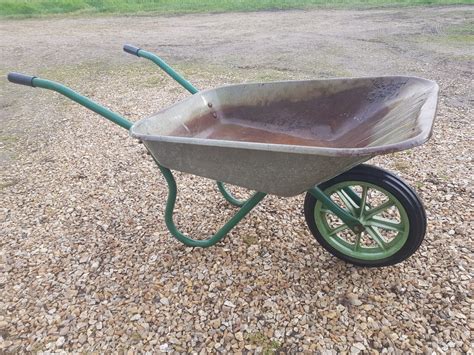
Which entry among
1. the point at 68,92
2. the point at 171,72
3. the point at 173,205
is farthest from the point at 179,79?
the point at 173,205

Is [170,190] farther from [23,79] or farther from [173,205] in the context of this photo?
[23,79]

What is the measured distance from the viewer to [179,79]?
2391 mm

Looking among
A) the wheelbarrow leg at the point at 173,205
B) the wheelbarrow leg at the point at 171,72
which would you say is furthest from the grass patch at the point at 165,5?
the wheelbarrow leg at the point at 173,205

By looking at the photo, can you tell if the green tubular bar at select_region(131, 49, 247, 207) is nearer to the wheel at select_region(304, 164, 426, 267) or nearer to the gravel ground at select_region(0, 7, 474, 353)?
the gravel ground at select_region(0, 7, 474, 353)

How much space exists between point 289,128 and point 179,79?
2.59ft

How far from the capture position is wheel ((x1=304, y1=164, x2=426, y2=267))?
5.59 feet

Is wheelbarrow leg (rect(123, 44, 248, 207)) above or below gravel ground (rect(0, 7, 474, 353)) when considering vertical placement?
above

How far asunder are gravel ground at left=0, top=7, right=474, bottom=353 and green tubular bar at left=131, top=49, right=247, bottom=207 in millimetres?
123

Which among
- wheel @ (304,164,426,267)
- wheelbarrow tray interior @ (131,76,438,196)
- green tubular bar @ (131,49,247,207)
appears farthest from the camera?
green tubular bar @ (131,49,247,207)

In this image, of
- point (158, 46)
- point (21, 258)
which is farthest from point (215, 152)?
point (158, 46)

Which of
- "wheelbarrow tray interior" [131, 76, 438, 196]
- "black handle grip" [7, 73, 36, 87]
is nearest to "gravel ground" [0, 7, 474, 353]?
"wheelbarrow tray interior" [131, 76, 438, 196]

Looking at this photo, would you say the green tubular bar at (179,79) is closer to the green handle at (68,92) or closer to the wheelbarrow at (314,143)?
the wheelbarrow at (314,143)

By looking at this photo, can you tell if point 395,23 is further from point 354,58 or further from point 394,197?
point 394,197

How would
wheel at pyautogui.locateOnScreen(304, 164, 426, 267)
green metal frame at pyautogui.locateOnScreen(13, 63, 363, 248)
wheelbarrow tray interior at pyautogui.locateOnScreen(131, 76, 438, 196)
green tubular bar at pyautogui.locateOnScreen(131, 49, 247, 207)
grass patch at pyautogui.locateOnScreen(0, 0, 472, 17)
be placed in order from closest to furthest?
wheelbarrow tray interior at pyautogui.locateOnScreen(131, 76, 438, 196), wheel at pyautogui.locateOnScreen(304, 164, 426, 267), green metal frame at pyautogui.locateOnScreen(13, 63, 363, 248), green tubular bar at pyautogui.locateOnScreen(131, 49, 247, 207), grass patch at pyautogui.locateOnScreen(0, 0, 472, 17)
